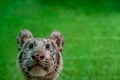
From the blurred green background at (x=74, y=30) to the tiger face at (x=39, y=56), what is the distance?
24cm

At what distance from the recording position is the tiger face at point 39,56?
5.20 meters

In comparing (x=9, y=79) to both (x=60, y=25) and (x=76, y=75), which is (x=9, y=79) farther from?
(x=60, y=25)

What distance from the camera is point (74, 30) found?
11.0m

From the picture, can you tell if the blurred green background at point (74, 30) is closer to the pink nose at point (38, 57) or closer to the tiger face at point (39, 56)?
the tiger face at point (39, 56)

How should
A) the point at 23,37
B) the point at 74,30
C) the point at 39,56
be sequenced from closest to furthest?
the point at 39,56, the point at 23,37, the point at 74,30

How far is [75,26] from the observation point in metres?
11.5

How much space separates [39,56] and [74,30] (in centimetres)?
591

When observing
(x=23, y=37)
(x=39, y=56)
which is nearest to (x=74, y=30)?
(x=23, y=37)

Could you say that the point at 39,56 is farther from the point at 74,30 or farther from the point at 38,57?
the point at 74,30

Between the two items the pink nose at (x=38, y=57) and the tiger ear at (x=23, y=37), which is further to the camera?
the tiger ear at (x=23, y=37)

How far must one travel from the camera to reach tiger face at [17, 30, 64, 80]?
5.20 meters

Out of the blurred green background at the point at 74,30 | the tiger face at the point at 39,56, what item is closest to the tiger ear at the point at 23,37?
the tiger face at the point at 39,56

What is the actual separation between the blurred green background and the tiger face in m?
0.24

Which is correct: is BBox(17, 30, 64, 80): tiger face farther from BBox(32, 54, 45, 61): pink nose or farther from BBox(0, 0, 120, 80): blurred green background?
BBox(0, 0, 120, 80): blurred green background
